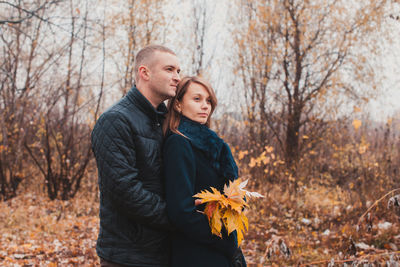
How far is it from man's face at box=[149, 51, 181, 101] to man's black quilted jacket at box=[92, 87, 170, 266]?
0.10 metres

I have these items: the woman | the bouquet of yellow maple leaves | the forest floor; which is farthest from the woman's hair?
the forest floor

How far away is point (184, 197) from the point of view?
1512 millimetres

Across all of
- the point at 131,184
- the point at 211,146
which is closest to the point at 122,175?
the point at 131,184

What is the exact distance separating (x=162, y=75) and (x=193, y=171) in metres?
0.57

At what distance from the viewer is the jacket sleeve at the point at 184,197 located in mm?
1504

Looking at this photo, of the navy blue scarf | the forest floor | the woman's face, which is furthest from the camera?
the forest floor

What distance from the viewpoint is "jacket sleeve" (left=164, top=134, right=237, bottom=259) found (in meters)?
1.50

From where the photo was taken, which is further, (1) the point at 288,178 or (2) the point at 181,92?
(1) the point at 288,178

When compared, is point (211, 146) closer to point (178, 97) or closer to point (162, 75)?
point (178, 97)

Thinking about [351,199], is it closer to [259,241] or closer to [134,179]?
[259,241]

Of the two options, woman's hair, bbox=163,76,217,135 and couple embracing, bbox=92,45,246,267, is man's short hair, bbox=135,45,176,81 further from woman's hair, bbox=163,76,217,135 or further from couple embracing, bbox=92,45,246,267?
woman's hair, bbox=163,76,217,135

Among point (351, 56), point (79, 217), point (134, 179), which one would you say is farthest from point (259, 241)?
point (351, 56)

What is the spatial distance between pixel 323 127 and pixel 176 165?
668cm

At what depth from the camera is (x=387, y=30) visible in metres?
7.02
